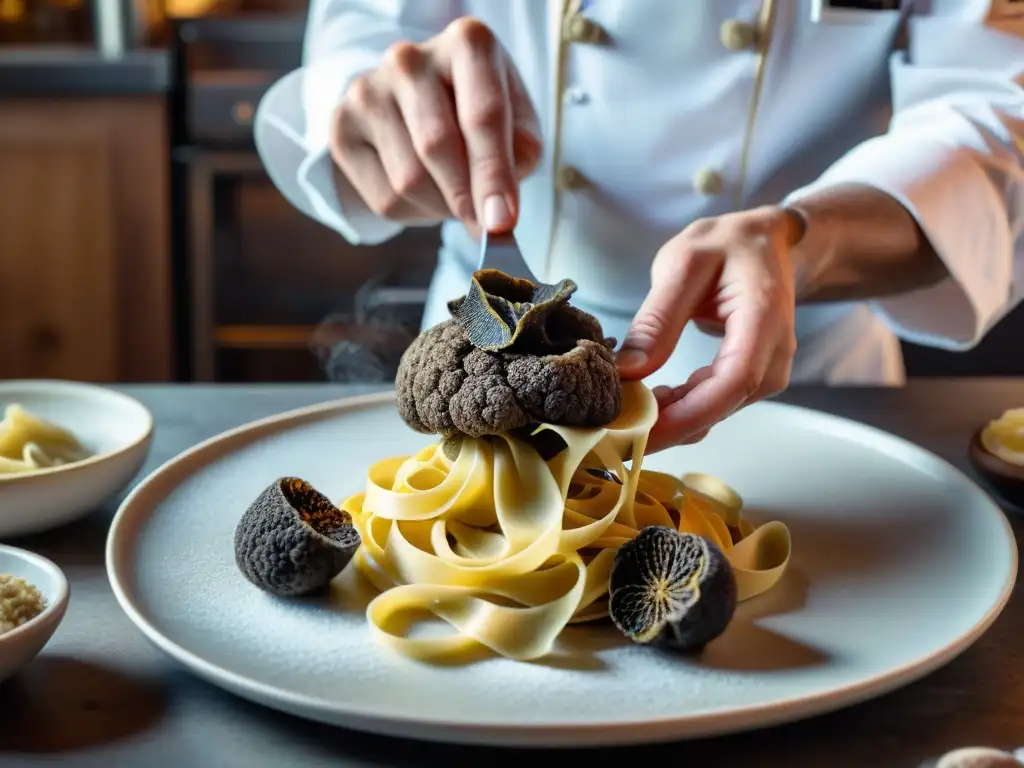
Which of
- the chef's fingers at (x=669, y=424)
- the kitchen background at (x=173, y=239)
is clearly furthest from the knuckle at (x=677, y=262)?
the kitchen background at (x=173, y=239)

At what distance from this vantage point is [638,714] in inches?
30.8

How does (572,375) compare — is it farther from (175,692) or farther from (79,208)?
(79,208)

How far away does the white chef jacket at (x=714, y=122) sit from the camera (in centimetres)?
157

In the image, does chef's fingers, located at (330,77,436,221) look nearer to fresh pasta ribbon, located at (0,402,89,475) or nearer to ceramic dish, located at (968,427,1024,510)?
fresh pasta ribbon, located at (0,402,89,475)

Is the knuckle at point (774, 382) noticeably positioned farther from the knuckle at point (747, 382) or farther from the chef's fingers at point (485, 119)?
the chef's fingers at point (485, 119)

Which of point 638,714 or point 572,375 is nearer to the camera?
point 638,714

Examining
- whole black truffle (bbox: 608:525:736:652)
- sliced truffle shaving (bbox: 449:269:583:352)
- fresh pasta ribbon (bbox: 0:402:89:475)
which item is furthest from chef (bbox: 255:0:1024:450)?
fresh pasta ribbon (bbox: 0:402:89:475)

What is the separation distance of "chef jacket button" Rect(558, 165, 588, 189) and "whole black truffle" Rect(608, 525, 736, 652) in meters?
0.94

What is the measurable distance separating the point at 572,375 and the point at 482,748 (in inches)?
12.2

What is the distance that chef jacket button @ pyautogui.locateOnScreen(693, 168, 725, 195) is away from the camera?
1.73 meters

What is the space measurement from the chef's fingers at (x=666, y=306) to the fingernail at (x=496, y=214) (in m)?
0.17

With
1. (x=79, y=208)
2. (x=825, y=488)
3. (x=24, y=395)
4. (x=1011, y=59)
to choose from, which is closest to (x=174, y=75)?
(x=79, y=208)

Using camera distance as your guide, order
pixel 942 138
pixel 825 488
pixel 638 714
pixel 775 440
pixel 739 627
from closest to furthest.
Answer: pixel 638 714, pixel 739 627, pixel 825 488, pixel 775 440, pixel 942 138

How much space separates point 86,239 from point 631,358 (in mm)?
2546
